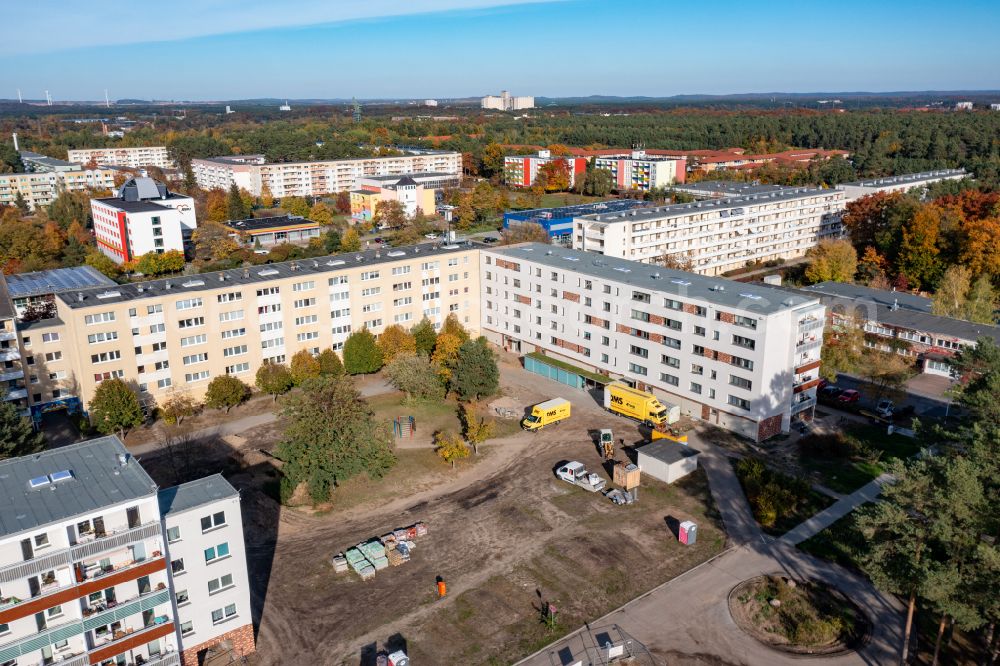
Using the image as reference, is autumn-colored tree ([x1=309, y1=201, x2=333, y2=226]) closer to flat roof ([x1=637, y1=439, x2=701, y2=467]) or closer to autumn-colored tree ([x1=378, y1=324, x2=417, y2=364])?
autumn-colored tree ([x1=378, y1=324, x2=417, y2=364])

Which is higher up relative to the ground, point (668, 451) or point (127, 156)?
point (127, 156)

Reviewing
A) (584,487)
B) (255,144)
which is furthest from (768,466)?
(255,144)

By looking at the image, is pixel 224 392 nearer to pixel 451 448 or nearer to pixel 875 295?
pixel 451 448

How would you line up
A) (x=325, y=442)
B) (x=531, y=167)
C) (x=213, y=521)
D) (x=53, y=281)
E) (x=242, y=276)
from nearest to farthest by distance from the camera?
(x=213, y=521) → (x=325, y=442) → (x=242, y=276) → (x=53, y=281) → (x=531, y=167)

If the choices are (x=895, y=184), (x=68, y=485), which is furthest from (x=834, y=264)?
(x=68, y=485)

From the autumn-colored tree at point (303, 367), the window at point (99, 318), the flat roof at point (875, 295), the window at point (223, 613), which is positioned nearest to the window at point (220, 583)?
the window at point (223, 613)
